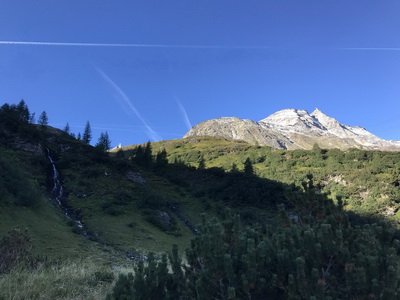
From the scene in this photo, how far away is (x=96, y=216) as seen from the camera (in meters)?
29.3

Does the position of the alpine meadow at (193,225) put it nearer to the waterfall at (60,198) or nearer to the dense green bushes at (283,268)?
the dense green bushes at (283,268)

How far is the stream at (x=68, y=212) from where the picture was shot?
21403 millimetres

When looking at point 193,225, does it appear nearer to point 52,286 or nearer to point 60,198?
point 60,198

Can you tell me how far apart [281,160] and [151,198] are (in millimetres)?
36425

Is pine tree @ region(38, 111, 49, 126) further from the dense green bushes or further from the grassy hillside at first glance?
the dense green bushes

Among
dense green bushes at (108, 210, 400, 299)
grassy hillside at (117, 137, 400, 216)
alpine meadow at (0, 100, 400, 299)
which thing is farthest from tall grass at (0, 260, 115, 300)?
grassy hillside at (117, 137, 400, 216)

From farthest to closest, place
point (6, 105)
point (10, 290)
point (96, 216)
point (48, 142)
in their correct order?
point (6, 105) → point (48, 142) → point (96, 216) → point (10, 290)

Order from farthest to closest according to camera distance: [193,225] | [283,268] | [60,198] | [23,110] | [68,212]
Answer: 1. [23,110]
2. [193,225]
3. [60,198]
4. [68,212]
5. [283,268]

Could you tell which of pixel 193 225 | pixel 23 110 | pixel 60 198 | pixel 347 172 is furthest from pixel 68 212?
pixel 23 110

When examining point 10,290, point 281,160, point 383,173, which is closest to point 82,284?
point 10,290

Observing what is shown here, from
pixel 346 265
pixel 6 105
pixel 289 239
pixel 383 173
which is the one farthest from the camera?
pixel 6 105

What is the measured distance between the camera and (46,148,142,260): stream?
A: 21403 millimetres

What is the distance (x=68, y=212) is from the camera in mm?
30453

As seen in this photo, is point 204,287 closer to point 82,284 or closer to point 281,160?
point 82,284
